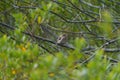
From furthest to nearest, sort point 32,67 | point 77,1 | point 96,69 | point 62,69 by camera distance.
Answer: point 77,1
point 32,67
point 62,69
point 96,69

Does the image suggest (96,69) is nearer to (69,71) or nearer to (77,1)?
(69,71)

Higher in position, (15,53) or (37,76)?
(15,53)

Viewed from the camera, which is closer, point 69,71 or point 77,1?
point 69,71

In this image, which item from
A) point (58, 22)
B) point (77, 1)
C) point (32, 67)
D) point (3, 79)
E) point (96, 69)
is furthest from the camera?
point (58, 22)

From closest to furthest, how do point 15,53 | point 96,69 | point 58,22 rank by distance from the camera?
point 96,69 → point 15,53 → point 58,22

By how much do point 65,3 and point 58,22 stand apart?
19.8 inches

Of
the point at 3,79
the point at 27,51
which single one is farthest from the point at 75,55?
the point at 3,79

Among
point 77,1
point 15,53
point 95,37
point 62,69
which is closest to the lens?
point 62,69

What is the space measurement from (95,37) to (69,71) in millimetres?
1688

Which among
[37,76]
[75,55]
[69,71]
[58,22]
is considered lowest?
[37,76]

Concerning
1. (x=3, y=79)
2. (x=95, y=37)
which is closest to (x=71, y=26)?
(x=95, y=37)

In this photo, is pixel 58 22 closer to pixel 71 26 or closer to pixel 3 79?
pixel 71 26

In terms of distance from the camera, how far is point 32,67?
2170 millimetres

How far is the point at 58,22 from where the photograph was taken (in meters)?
4.04
